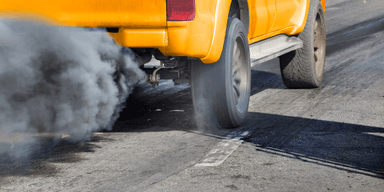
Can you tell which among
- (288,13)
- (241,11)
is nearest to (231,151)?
(241,11)

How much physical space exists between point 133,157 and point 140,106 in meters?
2.24

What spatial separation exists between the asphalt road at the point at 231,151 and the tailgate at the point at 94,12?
1.05 meters

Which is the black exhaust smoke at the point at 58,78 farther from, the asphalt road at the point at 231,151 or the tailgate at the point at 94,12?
the asphalt road at the point at 231,151

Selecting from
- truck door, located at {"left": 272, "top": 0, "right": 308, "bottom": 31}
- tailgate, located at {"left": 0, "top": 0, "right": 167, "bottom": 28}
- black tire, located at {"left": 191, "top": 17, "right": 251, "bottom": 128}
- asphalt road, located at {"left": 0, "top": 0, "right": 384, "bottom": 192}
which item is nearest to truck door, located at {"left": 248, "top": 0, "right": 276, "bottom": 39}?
truck door, located at {"left": 272, "top": 0, "right": 308, "bottom": 31}

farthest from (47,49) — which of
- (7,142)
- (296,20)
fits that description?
(296,20)

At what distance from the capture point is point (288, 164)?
3539 millimetres

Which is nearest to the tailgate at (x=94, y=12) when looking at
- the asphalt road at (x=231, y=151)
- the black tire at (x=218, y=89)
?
the black tire at (x=218, y=89)

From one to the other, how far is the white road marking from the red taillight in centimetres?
109

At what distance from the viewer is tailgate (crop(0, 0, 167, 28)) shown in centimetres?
393

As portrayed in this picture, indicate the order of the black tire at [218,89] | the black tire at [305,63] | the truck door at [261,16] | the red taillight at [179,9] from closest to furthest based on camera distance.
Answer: the red taillight at [179,9] → the black tire at [218,89] → the truck door at [261,16] → the black tire at [305,63]

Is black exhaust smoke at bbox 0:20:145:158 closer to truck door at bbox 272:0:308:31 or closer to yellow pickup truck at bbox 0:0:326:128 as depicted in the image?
yellow pickup truck at bbox 0:0:326:128

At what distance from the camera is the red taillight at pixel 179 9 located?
154 inches

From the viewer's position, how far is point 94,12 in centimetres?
403

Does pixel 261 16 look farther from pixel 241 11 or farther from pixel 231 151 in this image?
pixel 231 151
